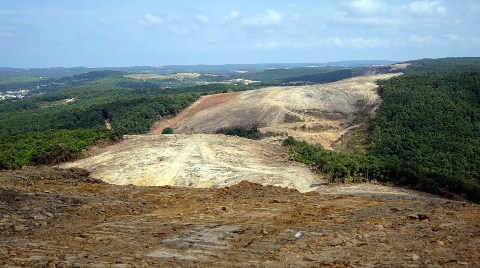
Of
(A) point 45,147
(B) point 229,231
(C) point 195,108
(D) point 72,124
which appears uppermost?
(B) point 229,231

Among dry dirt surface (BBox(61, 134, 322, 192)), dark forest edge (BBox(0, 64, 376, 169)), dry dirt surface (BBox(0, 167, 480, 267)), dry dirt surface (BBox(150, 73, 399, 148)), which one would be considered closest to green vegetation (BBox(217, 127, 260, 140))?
dark forest edge (BBox(0, 64, 376, 169))

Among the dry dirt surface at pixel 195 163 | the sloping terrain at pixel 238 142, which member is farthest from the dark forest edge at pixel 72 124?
the dry dirt surface at pixel 195 163

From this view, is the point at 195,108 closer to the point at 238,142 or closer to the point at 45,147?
the point at 238,142

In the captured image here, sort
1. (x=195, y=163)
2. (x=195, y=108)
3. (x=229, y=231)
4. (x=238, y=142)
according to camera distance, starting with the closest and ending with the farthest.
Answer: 1. (x=229, y=231)
2. (x=195, y=163)
3. (x=238, y=142)
4. (x=195, y=108)

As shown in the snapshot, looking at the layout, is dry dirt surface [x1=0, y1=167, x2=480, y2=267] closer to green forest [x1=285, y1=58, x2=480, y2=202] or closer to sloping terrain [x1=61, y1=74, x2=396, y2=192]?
sloping terrain [x1=61, y1=74, x2=396, y2=192]

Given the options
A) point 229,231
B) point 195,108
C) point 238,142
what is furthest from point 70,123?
point 229,231

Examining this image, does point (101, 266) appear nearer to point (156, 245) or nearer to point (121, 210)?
point (156, 245)

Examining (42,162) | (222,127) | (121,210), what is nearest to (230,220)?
(121,210)
